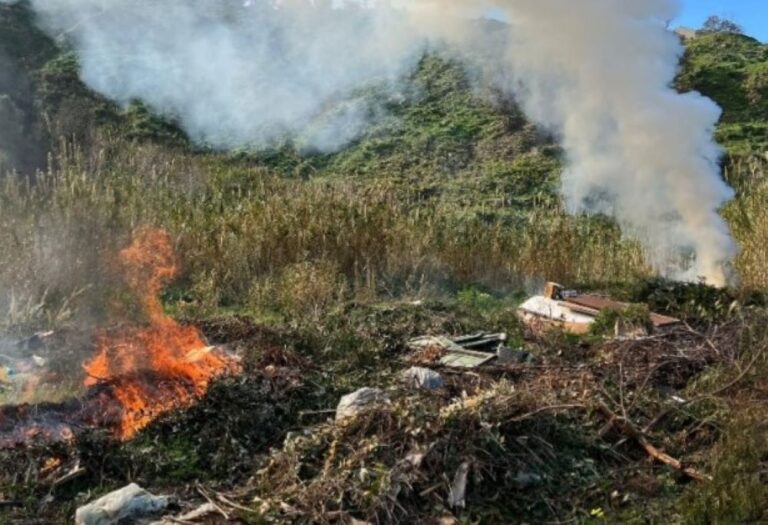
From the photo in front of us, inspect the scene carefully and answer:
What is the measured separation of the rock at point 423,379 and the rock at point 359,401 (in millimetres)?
537

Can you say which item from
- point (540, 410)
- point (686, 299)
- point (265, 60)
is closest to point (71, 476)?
point (540, 410)

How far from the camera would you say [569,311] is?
814 centimetres

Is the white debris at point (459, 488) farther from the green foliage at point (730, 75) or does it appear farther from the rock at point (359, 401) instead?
the green foliage at point (730, 75)

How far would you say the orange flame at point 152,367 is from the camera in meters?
5.09

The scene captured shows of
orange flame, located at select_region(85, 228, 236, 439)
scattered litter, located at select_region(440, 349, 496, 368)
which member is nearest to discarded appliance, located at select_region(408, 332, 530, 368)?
scattered litter, located at select_region(440, 349, 496, 368)

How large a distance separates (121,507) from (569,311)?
208 inches

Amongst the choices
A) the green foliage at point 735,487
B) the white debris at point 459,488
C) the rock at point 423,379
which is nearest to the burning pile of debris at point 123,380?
the rock at point 423,379

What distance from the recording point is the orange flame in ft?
16.7

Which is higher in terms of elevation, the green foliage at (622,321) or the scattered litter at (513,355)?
the green foliage at (622,321)

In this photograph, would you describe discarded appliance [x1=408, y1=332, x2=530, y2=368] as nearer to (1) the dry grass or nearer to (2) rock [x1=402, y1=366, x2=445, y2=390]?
(2) rock [x1=402, y1=366, x2=445, y2=390]

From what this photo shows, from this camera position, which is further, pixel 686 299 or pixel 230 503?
pixel 686 299

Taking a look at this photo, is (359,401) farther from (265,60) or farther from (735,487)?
(265,60)

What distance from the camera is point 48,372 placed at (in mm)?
5945

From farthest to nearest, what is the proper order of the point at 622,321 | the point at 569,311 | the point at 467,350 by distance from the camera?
the point at 569,311
the point at 622,321
the point at 467,350
